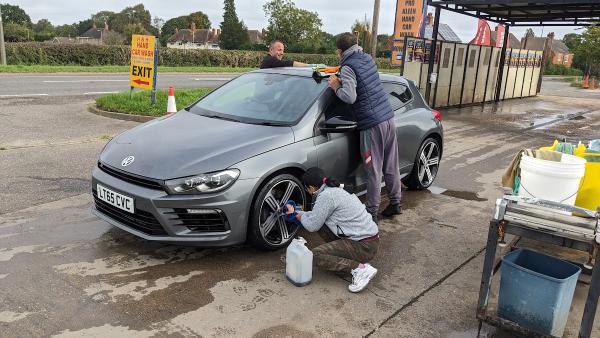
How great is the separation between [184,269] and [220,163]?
88 centimetres

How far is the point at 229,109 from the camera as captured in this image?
4926 mm

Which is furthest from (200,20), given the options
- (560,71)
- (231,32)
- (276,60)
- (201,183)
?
(201,183)

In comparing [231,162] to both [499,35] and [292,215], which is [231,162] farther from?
[499,35]

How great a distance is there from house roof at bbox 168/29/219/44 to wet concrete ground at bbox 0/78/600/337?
96.1m

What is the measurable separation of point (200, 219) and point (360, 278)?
4.24 feet

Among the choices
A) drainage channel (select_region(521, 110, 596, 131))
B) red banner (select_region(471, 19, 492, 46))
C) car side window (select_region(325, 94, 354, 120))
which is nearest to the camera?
car side window (select_region(325, 94, 354, 120))

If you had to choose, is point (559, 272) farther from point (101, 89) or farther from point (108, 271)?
point (101, 89)

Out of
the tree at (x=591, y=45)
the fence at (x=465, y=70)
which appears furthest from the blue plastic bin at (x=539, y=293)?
the tree at (x=591, y=45)

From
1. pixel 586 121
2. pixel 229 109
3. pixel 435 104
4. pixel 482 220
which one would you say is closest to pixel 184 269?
pixel 229 109

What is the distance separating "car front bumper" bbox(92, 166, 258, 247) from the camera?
3682 millimetres

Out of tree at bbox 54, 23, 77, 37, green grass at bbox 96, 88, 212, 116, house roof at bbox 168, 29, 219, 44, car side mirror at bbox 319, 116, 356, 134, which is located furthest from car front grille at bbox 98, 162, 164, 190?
tree at bbox 54, 23, 77, 37

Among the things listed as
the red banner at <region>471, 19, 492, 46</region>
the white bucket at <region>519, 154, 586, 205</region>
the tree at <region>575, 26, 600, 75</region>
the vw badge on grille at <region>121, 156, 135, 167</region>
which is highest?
the tree at <region>575, 26, 600, 75</region>

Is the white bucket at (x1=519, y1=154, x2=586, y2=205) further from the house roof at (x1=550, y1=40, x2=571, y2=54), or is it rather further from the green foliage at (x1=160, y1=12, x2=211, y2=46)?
the house roof at (x1=550, y1=40, x2=571, y2=54)

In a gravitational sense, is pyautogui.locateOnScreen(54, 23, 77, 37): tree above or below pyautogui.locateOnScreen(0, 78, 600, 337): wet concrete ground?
above
